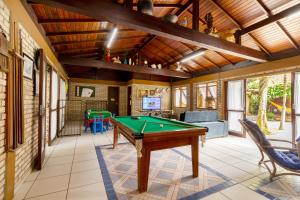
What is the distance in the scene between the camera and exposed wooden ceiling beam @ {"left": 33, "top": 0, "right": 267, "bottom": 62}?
84.6 inches

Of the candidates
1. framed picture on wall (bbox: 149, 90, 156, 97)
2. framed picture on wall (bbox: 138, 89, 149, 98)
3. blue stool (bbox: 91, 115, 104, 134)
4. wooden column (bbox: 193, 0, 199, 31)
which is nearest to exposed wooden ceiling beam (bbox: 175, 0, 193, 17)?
wooden column (bbox: 193, 0, 199, 31)

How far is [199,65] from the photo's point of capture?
704cm

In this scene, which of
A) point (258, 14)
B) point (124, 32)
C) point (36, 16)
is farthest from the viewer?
point (124, 32)

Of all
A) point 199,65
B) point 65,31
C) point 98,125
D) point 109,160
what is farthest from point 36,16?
point 199,65

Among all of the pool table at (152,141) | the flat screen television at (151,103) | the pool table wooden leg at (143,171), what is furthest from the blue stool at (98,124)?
the pool table wooden leg at (143,171)

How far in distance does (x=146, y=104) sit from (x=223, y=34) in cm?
551

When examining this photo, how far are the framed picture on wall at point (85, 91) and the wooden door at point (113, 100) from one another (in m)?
1.04

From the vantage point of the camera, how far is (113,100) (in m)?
9.85

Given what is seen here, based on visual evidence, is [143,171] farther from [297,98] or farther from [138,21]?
[297,98]

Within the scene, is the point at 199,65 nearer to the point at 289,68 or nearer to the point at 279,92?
the point at 289,68

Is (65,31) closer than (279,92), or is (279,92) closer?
(65,31)

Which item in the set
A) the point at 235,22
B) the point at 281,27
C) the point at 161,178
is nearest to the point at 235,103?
the point at 281,27

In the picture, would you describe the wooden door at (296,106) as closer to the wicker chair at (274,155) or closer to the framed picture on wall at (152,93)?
the wicker chair at (274,155)

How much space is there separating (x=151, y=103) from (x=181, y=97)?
5.94 feet
